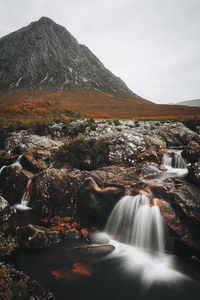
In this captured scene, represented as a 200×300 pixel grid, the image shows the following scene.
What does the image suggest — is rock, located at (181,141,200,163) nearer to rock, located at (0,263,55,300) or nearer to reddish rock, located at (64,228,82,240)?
reddish rock, located at (64,228,82,240)

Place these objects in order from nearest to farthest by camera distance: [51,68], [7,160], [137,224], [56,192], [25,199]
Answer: [137,224] < [56,192] < [25,199] < [7,160] < [51,68]

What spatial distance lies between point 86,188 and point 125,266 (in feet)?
13.8

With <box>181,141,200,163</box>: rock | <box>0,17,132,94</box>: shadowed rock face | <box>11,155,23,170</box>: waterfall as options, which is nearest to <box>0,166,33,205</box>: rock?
<box>11,155,23,170</box>: waterfall

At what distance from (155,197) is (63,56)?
169157 mm

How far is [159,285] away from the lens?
5.93 metres

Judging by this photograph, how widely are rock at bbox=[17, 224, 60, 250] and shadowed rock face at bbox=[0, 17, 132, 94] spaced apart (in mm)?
118960

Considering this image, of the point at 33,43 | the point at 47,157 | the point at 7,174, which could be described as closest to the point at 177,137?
the point at 47,157

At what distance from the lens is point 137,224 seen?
8.02m

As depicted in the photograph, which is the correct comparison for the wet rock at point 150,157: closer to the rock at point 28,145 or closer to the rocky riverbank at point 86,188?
the rocky riverbank at point 86,188

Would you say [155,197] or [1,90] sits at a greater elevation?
[1,90]

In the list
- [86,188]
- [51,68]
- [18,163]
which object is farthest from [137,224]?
[51,68]

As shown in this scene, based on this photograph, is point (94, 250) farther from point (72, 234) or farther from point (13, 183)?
point (13, 183)

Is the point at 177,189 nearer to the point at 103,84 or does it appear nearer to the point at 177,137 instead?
the point at 177,137

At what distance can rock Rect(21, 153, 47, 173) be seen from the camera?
531 inches
